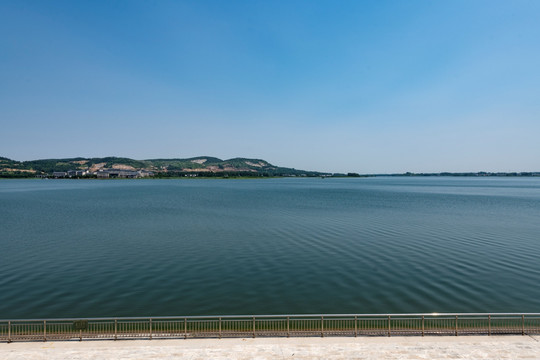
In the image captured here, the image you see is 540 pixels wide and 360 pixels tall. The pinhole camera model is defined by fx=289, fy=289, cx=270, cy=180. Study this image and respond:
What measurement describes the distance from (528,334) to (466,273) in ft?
48.5

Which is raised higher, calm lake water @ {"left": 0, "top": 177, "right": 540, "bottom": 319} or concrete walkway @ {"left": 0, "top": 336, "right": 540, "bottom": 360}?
concrete walkway @ {"left": 0, "top": 336, "right": 540, "bottom": 360}

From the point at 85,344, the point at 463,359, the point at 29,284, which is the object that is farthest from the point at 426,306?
the point at 29,284

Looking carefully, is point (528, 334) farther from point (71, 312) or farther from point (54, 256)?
point (54, 256)

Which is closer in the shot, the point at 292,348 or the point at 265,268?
the point at 292,348

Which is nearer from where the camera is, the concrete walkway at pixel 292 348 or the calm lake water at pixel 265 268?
the concrete walkway at pixel 292 348

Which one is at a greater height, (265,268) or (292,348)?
(292,348)

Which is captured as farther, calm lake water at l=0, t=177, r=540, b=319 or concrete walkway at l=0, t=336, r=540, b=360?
calm lake water at l=0, t=177, r=540, b=319

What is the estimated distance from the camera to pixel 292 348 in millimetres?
14992

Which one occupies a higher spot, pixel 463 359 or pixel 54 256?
pixel 463 359

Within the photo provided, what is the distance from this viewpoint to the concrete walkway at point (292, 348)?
14.2 metres

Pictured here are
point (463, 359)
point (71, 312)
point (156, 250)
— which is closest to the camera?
point (463, 359)

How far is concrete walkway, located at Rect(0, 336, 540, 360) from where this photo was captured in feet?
46.7

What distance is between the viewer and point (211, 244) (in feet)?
141

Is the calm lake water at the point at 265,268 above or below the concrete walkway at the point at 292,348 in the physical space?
below
